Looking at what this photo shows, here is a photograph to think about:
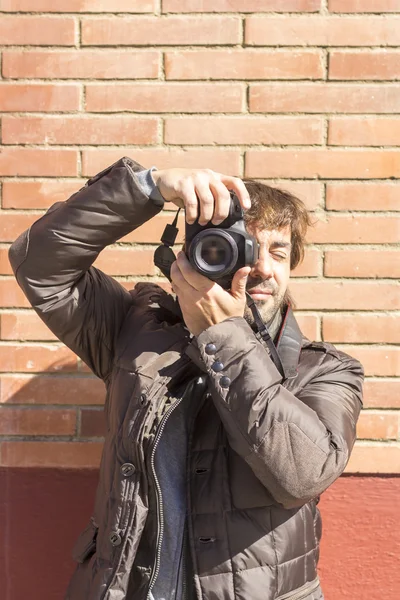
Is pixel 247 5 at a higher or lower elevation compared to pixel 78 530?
higher

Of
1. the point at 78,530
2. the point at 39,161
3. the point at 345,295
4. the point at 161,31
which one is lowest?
the point at 78,530

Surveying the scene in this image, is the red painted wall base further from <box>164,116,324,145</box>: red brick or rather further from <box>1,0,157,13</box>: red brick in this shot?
<box>1,0,157,13</box>: red brick

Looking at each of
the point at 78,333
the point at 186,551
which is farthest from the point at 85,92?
the point at 186,551

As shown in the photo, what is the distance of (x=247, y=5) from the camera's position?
2217 mm

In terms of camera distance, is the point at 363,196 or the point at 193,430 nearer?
the point at 193,430

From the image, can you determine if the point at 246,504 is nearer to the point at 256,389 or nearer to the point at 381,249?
the point at 256,389

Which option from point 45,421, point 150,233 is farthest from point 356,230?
point 45,421

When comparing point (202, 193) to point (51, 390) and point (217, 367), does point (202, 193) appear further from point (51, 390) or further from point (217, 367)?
point (51, 390)

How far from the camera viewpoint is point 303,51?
2.22 m

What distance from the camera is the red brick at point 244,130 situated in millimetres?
2229

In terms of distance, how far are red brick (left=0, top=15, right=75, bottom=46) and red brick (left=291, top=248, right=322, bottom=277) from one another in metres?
0.91

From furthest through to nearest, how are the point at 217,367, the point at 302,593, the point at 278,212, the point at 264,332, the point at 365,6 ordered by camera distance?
1. the point at 365,6
2. the point at 278,212
3. the point at 264,332
4. the point at 302,593
5. the point at 217,367

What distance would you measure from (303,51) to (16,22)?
825mm

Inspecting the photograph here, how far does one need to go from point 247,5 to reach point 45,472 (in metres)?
1.45
